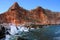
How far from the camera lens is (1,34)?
3169 centimetres

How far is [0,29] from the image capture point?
31234 mm

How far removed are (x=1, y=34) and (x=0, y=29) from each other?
87 cm

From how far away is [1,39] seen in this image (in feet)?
96.4

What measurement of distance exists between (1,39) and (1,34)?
239 centimetres

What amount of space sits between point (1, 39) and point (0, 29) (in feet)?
7.46

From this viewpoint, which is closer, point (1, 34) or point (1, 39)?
point (1, 39)

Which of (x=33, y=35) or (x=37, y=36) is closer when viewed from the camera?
(x=37, y=36)
